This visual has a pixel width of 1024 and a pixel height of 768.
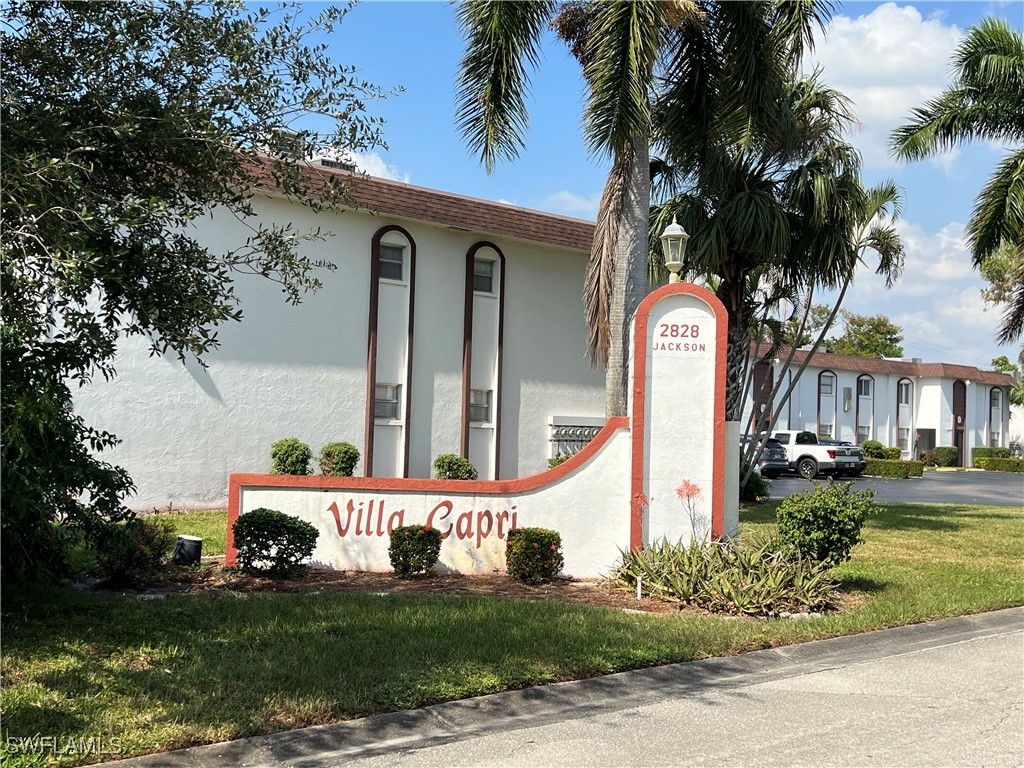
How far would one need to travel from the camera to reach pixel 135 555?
923cm

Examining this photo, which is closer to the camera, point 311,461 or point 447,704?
point 447,704

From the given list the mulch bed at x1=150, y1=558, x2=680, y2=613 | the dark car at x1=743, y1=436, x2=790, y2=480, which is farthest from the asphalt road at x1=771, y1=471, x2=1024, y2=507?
the mulch bed at x1=150, y1=558, x2=680, y2=613

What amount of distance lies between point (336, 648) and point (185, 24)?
458 centimetres

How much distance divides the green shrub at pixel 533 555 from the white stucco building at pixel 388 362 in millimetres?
7507

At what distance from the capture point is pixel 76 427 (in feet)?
25.1

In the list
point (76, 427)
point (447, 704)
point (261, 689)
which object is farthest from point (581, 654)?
point (76, 427)

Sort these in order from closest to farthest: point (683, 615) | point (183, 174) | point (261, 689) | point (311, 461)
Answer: point (261, 689)
point (183, 174)
point (683, 615)
point (311, 461)

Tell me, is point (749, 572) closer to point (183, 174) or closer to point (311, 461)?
point (183, 174)

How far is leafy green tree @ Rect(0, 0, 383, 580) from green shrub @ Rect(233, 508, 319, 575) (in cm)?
214

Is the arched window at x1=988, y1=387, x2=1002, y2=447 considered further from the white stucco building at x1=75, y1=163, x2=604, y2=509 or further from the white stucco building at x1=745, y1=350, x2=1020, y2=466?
the white stucco building at x1=75, y1=163, x2=604, y2=509

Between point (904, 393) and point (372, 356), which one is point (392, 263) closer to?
point (372, 356)

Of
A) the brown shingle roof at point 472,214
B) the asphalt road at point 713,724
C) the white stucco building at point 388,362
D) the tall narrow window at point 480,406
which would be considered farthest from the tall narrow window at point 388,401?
the asphalt road at point 713,724

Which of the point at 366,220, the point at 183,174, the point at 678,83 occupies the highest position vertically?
the point at 678,83

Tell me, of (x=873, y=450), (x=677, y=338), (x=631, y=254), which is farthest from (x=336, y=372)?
(x=873, y=450)
